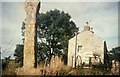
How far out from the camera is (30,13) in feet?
40.8

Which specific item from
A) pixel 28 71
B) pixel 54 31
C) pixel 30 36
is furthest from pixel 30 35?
pixel 54 31

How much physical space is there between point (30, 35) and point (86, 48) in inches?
463

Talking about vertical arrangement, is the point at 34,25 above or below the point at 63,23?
below

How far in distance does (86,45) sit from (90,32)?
1.32m

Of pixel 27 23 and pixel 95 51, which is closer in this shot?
pixel 27 23

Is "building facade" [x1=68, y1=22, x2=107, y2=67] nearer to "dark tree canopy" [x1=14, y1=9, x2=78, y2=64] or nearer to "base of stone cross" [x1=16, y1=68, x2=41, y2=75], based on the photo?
"dark tree canopy" [x1=14, y1=9, x2=78, y2=64]

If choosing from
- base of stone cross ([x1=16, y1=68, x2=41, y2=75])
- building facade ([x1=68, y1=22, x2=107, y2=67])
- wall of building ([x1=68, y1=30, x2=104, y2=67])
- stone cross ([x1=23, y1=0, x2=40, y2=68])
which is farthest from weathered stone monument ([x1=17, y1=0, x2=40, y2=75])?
wall of building ([x1=68, y1=30, x2=104, y2=67])

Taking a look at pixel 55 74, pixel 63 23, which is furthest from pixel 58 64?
pixel 63 23

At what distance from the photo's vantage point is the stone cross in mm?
11969

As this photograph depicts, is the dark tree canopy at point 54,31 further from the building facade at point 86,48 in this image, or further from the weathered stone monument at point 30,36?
the weathered stone monument at point 30,36

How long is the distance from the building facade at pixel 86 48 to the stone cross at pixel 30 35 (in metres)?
10.3

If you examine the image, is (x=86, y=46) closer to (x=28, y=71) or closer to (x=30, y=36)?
(x=30, y=36)

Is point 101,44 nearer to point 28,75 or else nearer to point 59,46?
point 59,46

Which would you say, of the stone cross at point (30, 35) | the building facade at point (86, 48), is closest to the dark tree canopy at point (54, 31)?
the building facade at point (86, 48)
